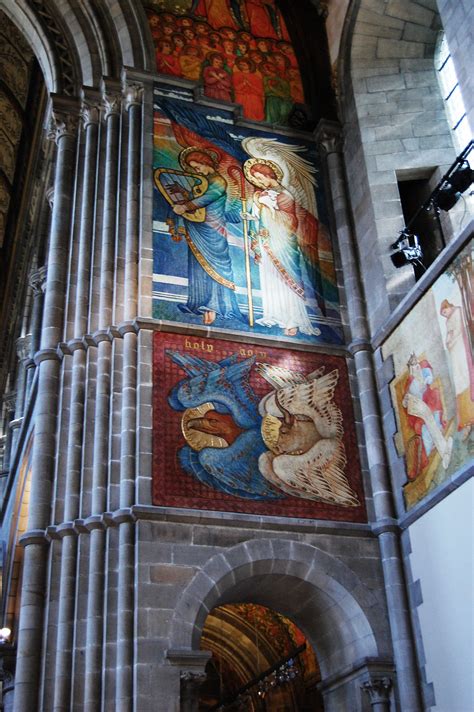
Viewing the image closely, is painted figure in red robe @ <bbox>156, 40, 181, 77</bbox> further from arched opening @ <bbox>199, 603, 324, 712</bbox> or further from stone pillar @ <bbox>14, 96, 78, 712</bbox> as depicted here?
arched opening @ <bbox>199, 603, 324, 712</bbox>

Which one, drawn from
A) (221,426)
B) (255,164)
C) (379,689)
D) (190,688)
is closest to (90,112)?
(255,164)

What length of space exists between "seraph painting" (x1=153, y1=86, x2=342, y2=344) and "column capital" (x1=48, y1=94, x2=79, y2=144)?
1.28m

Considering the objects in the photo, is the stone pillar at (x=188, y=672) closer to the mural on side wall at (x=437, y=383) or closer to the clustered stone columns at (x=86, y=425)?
the clustered stone columns at (x=86, y=425)

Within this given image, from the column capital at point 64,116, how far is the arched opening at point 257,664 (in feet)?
24.9

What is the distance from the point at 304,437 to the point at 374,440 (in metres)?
0.92

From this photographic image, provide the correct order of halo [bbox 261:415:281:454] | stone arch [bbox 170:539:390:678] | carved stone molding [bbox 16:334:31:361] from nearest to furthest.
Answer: stone arch [bbox 170:539:390:678] < halo [bbox 261:415:281:454] < carved stone molding [bbox 16:334:31:361]

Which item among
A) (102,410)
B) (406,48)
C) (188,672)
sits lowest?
(188,672)

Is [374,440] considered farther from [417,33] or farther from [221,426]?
[417,33]

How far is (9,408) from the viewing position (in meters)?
23.0

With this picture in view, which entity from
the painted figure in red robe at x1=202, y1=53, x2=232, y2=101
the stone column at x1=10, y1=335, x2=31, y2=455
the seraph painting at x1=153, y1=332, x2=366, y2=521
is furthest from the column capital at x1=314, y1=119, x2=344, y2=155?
the stone column at x1=10, y1=335, x2=31, y2=455

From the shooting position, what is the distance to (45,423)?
468 inches

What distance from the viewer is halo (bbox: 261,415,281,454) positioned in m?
12.3

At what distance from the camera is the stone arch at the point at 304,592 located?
11.0 meters

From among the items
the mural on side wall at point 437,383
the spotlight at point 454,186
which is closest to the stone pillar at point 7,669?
→ the mural on side wall at point 437,383
